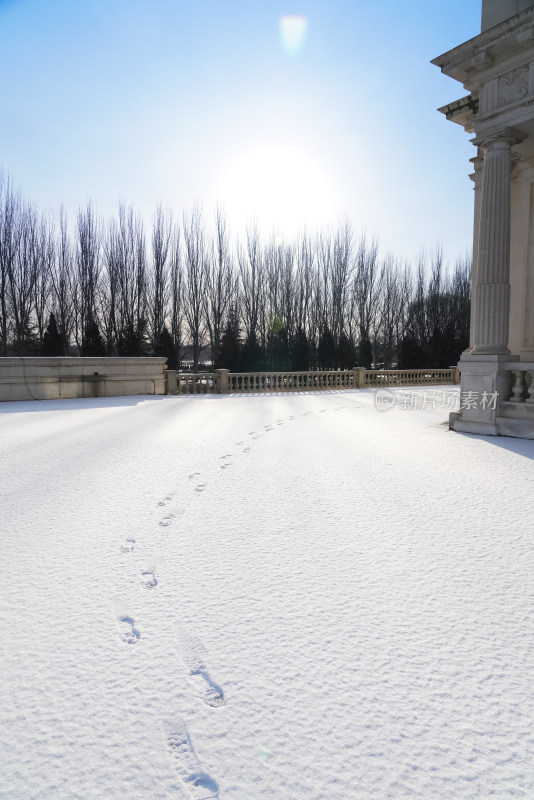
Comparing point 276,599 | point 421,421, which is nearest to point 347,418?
point 421,421

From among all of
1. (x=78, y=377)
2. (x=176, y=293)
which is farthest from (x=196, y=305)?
(x=78, y=377)

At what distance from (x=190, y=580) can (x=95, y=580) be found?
21.3 inches

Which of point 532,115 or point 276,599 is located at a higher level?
point 532,115

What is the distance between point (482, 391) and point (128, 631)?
750 centimetres

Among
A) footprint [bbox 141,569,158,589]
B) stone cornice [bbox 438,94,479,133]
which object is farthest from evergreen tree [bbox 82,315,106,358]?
footprint [bbox 141,569,158,589]

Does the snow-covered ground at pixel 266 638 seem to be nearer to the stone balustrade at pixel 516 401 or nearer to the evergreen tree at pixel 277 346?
the stone balustrade at pixel 516 401

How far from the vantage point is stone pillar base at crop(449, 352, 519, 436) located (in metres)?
7.89

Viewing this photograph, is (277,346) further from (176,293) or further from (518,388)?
(518,388)

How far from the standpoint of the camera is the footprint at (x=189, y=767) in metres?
1.36

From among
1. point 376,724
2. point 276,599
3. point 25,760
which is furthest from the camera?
point 276,599

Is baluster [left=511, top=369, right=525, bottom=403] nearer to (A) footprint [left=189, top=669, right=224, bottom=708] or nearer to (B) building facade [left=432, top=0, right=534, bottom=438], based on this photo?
(B) building facade [left=432, top=0, right=534, bottom=438]

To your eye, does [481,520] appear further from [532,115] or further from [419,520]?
[532,115]

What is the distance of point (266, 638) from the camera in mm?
2086

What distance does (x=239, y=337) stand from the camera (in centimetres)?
3347
